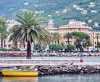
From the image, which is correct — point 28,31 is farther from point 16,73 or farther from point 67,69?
point 16,73

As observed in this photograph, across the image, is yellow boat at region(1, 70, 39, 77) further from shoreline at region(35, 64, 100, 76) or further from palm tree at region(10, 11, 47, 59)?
palm tree at region(10, 11, 47, 59)

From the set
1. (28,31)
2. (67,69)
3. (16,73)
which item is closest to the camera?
(16,73)

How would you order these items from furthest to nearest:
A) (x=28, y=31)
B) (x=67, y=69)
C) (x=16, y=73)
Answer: (x=28, y=31), (x=67, y=69), (x=16, y=73)

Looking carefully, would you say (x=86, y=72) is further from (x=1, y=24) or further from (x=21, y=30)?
(x=1, y=24)

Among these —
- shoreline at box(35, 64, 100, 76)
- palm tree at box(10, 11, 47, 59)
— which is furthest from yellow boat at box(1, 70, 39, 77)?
palm tree at box(10, 11, 47, 59)

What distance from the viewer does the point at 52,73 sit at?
88.4 metres

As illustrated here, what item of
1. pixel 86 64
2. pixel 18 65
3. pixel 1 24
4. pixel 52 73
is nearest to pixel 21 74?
pixel 18 65

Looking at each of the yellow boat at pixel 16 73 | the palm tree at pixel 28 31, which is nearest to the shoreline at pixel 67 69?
the yellow boat at pixel 16 73

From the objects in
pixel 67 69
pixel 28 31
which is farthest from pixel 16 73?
pixel 28 31

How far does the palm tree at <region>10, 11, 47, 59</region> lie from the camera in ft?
301

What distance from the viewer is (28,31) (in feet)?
302

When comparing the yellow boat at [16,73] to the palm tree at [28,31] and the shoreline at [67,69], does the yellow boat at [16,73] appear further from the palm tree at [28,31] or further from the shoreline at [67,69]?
the palm tree at [28,31]

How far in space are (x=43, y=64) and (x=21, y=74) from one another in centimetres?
550

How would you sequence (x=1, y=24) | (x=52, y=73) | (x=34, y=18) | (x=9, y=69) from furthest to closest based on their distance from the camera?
(x=1, y=24)
(x=34, y=18)
(x=52, y=73)
(x=9, y=69)
